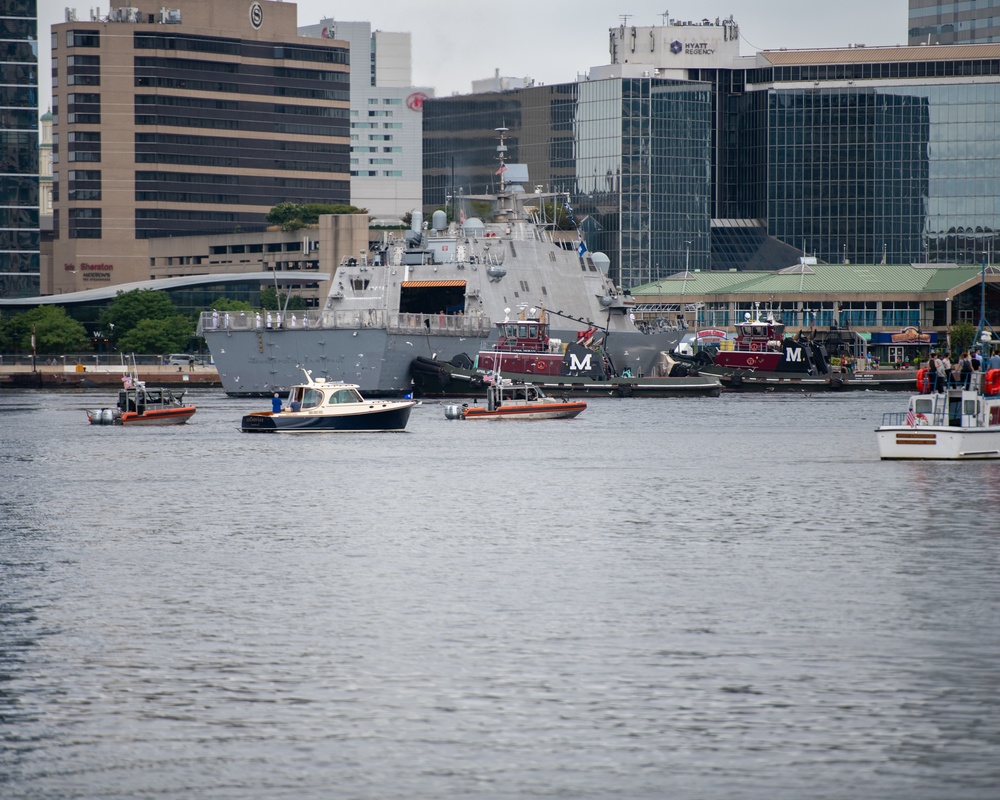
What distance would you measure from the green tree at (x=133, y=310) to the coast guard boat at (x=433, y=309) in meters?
69.5

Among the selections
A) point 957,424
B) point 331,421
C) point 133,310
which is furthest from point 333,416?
point 133,310

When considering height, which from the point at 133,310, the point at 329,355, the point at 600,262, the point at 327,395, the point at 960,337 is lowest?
the point at 327,395

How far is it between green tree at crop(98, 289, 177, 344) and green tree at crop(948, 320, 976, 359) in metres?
89.6

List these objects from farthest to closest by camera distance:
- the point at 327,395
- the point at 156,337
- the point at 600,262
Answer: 1. the point at 156,337
2. the point at 600,262
3. the point at 327,395

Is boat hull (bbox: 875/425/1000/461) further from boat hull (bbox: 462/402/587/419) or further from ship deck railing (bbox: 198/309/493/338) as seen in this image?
ship deck railing (bbox: 198/309/493/338)

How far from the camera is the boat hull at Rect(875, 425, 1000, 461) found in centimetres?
5888

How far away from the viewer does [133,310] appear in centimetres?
19362

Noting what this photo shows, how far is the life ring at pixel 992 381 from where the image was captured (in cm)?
5850

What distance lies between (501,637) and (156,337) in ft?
539

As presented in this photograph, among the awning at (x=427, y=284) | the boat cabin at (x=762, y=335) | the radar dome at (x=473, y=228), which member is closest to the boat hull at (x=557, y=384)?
the awning at (x=427, y=284)

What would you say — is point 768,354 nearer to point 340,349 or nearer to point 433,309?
point 433,309

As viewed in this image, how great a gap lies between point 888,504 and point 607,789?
101 feet

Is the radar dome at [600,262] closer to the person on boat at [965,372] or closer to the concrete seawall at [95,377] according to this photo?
the concrete seawall at [95,377]

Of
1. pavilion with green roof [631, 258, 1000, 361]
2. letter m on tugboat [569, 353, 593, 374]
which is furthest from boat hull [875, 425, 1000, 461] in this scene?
pavilion with green roof [631, 258, 1000, 361]
